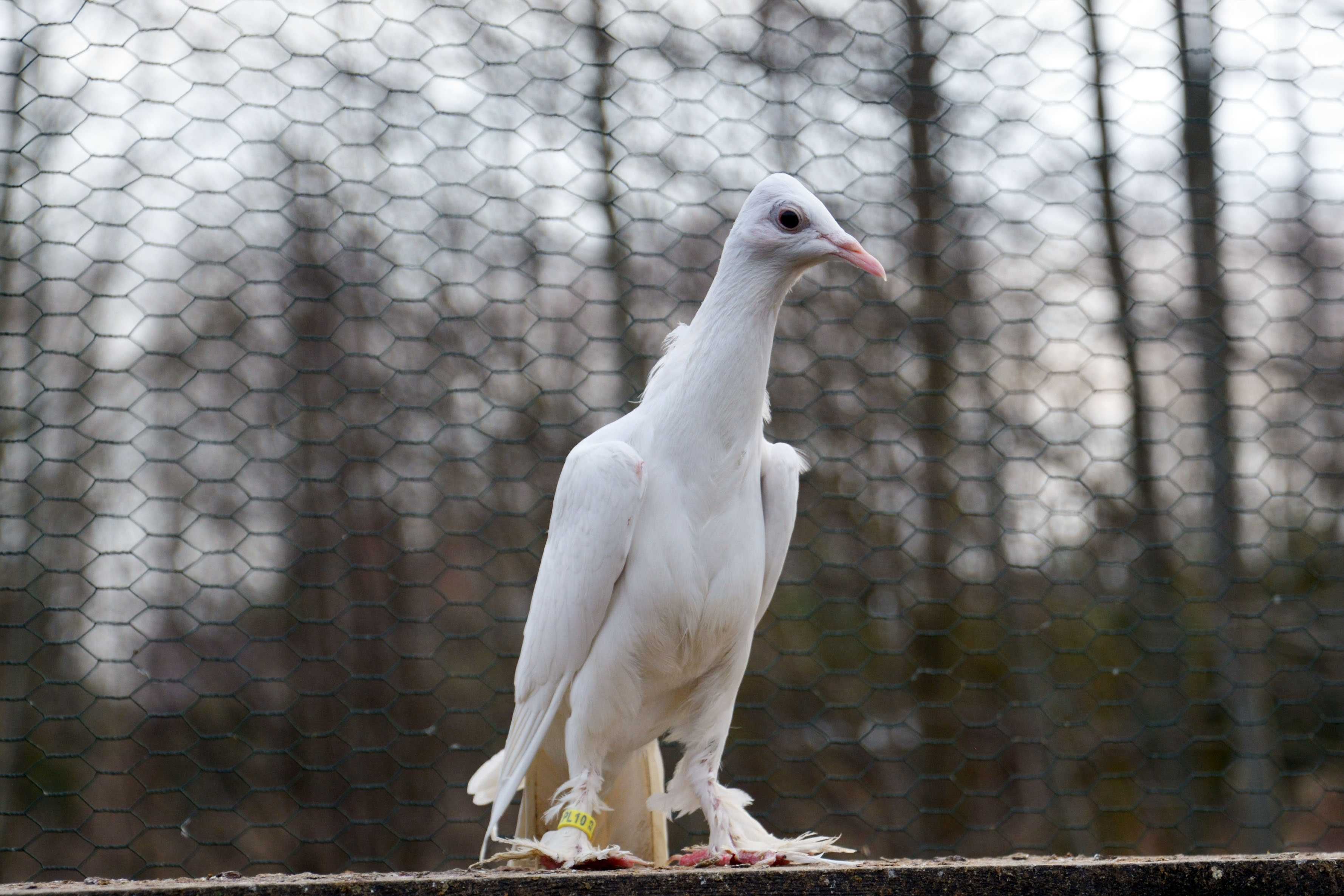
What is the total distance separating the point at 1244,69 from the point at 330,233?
1.70 meters

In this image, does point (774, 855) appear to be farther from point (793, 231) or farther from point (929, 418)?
point (929, 418)

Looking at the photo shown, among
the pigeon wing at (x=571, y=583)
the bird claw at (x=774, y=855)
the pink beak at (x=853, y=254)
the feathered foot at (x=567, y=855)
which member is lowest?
the bird claw at (x=774, y=855)

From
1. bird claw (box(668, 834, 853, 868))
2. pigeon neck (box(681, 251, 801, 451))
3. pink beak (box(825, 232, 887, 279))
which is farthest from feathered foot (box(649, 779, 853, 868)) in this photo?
pink beak (box(825, 232, 887, 279))

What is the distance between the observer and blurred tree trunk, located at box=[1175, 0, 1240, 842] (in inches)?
76.5

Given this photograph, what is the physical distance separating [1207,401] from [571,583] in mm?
1486

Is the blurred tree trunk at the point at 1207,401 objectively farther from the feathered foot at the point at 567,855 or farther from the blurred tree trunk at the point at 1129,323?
the feathered foot at the point at 567,855

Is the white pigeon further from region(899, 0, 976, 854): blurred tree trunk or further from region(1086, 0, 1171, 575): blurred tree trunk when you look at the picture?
region(1086, 0, 1171, 575): blurred tree trunk

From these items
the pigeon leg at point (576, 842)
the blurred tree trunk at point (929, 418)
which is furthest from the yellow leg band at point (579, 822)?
the blurred tree trunk at point (929, 418)

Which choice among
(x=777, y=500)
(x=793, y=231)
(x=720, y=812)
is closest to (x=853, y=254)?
(x=793, y=231)

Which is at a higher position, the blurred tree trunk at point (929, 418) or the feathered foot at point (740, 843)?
the blurred tree trunk at point (929, 418)

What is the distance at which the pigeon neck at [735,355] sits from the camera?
3.32 ft

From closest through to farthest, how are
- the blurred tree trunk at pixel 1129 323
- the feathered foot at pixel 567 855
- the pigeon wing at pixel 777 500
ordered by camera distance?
the feathered foot at pixel 567 855, the pigeon wing at pixel 777 500, the blurred tree trunk at pixel 1129 323

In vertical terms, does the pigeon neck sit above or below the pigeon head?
below

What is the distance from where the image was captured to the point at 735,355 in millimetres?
1016
